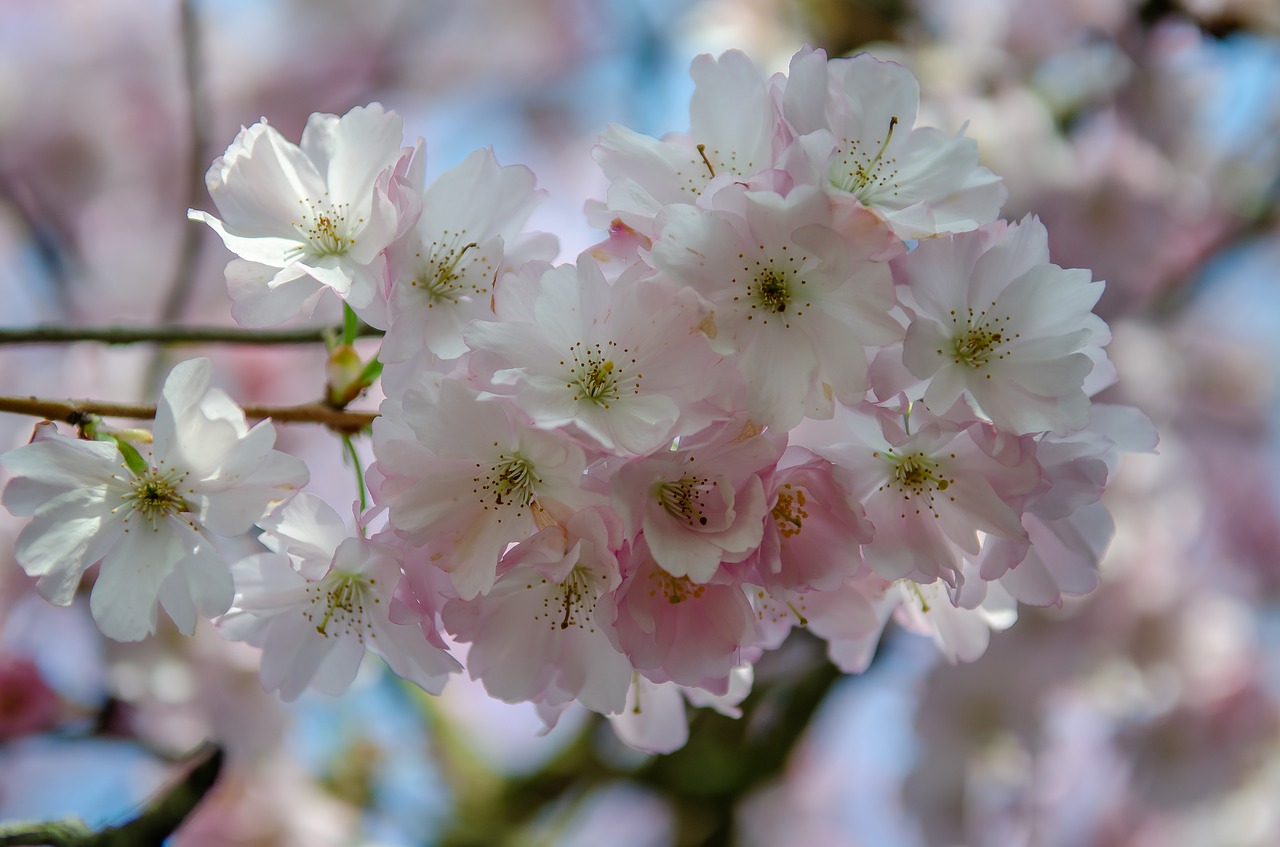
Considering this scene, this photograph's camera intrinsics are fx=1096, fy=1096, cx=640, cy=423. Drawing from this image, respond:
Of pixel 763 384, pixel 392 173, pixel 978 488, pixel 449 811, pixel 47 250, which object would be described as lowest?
pixel 449 811

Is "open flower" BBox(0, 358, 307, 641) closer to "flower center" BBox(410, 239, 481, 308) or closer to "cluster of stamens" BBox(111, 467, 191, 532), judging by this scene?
"cluster of stamens" BBox(111, 467, 191, 532)

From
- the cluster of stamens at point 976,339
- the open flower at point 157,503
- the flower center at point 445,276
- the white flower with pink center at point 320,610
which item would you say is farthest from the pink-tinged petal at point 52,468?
the cluster of stamens at point 976,339

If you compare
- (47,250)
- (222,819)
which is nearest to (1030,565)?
(222,819)

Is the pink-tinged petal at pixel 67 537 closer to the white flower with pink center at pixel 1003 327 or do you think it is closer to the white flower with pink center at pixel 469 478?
the white flower with pink center at pixel 469 478

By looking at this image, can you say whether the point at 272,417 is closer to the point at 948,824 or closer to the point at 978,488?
the point at 978,488

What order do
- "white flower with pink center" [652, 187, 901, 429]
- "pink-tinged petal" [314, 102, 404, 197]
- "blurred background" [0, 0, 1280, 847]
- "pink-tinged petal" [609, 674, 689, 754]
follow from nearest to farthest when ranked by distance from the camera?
"white flower with pink center" [652, 187, 901, 429] → "pink-tinged petal" [314, 102, 404, 197] → "pink-tinged petal" [609, 674, 689, 754] → "blurred background" [0, 0, 1280, 847]

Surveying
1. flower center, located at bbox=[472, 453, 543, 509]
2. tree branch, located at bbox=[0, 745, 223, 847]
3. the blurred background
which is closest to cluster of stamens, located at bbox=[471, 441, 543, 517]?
flower center, located at bbox=[472, 453, 543, 509]
